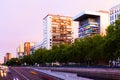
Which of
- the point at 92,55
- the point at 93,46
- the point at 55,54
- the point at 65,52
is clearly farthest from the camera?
the point at 55,54

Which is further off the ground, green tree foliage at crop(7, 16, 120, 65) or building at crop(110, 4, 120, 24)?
building at crop(110, 4, 120, 24)

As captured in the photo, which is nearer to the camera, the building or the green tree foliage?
the green tree foliage

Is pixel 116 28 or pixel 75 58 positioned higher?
pixel 116 28

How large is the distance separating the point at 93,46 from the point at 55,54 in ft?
158

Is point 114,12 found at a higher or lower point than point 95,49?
higher

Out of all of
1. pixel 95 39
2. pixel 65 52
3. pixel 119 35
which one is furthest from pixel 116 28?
pixel 65 52

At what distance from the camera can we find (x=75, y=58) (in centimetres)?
11481

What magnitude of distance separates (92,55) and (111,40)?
21860mm

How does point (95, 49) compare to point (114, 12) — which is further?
point (114, 12)

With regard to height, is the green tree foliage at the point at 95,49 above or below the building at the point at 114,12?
below

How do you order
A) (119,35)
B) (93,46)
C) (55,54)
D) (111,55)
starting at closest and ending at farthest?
(119,35), (111,55), (93,46), (55,54)

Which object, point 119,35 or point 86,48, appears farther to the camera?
point 86,48

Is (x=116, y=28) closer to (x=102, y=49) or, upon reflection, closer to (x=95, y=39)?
(x=102, y=49)

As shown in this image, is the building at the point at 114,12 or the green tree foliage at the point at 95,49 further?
the building at the point at 114,12
